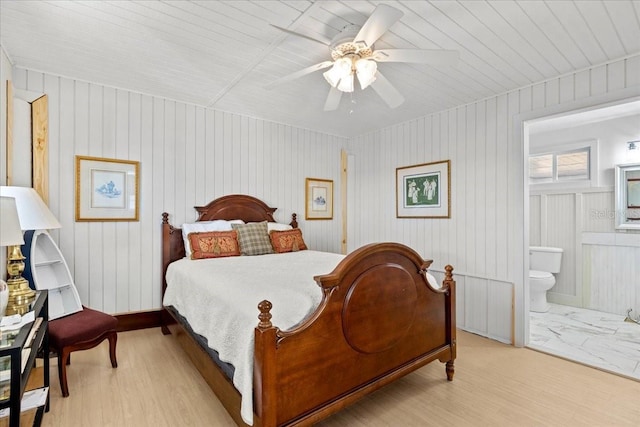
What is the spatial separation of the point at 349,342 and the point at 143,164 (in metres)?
2.93

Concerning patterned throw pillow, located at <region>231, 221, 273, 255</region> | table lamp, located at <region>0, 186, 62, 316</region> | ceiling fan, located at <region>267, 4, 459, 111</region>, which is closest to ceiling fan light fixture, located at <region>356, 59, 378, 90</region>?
ceiling fan, located at <region>267, 4, 459, 111</region>

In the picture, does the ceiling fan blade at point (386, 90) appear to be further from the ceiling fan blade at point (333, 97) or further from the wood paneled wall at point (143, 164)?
the wood paneled wall at point (143, 164)

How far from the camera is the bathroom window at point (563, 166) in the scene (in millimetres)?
4121

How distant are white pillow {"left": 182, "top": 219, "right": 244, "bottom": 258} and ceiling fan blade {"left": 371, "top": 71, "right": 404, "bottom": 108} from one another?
2.27 metres

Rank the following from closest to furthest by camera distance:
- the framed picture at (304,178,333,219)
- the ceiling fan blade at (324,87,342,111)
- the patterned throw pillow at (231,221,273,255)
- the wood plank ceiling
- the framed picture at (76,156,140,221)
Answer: the wood plank ceiling → the ceiling fan blade at (324,87,342,111) → the framed picture at (76,156,140,221) → the patterned throw pillow at (231,221,273,255) → the framed picture at (304,178,333,219)

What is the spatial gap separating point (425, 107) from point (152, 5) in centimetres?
286

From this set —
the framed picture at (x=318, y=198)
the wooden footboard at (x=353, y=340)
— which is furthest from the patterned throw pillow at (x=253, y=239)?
the wooden footboard at (x=353, y=340)

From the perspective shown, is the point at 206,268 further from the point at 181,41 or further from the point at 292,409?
the point at 181,41

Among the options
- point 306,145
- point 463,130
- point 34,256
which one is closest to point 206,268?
point 34,256

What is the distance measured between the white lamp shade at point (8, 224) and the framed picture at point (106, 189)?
1.58 metres

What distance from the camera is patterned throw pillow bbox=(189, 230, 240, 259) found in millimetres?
3273

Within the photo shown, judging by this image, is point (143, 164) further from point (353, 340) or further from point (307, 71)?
point (353, 340)

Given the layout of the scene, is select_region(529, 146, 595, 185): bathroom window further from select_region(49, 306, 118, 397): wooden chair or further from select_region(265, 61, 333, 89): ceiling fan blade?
select_region(49, 306, 118, 397): wooden chair

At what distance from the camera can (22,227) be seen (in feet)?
7.01
